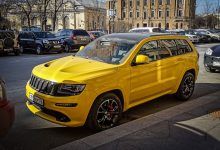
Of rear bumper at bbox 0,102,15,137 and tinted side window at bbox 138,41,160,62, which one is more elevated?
tinted side window at bbox 138,41,160,62

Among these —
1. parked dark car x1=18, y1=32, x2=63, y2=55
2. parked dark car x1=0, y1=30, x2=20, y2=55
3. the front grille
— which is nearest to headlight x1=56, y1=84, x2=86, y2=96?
the front grille

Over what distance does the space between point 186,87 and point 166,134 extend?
2.56m

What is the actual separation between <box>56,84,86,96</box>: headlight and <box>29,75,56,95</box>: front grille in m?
0.12

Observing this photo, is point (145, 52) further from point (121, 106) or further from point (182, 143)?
point (182, 143)

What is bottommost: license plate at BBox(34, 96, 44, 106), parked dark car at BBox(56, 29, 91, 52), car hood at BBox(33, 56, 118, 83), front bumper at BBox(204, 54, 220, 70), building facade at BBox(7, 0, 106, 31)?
license plate at BBox(34, 96, 44, 106)

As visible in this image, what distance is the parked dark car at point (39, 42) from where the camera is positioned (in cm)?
1947

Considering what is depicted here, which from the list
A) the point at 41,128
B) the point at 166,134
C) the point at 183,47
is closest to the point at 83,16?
the point at 183,47

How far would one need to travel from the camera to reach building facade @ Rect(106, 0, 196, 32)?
338 ft

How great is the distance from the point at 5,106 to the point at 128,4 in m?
110

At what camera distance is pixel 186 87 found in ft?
23.1

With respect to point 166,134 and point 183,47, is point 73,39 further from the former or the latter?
point 166,134

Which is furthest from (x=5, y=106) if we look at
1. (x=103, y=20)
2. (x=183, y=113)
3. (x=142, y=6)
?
(x=103, y=20)

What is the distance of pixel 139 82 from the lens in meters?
5.56

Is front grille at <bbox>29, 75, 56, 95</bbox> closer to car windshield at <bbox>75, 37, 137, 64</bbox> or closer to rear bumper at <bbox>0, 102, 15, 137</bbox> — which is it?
rear bumper at <bbox>0, 102, 15, 137</bbox>
